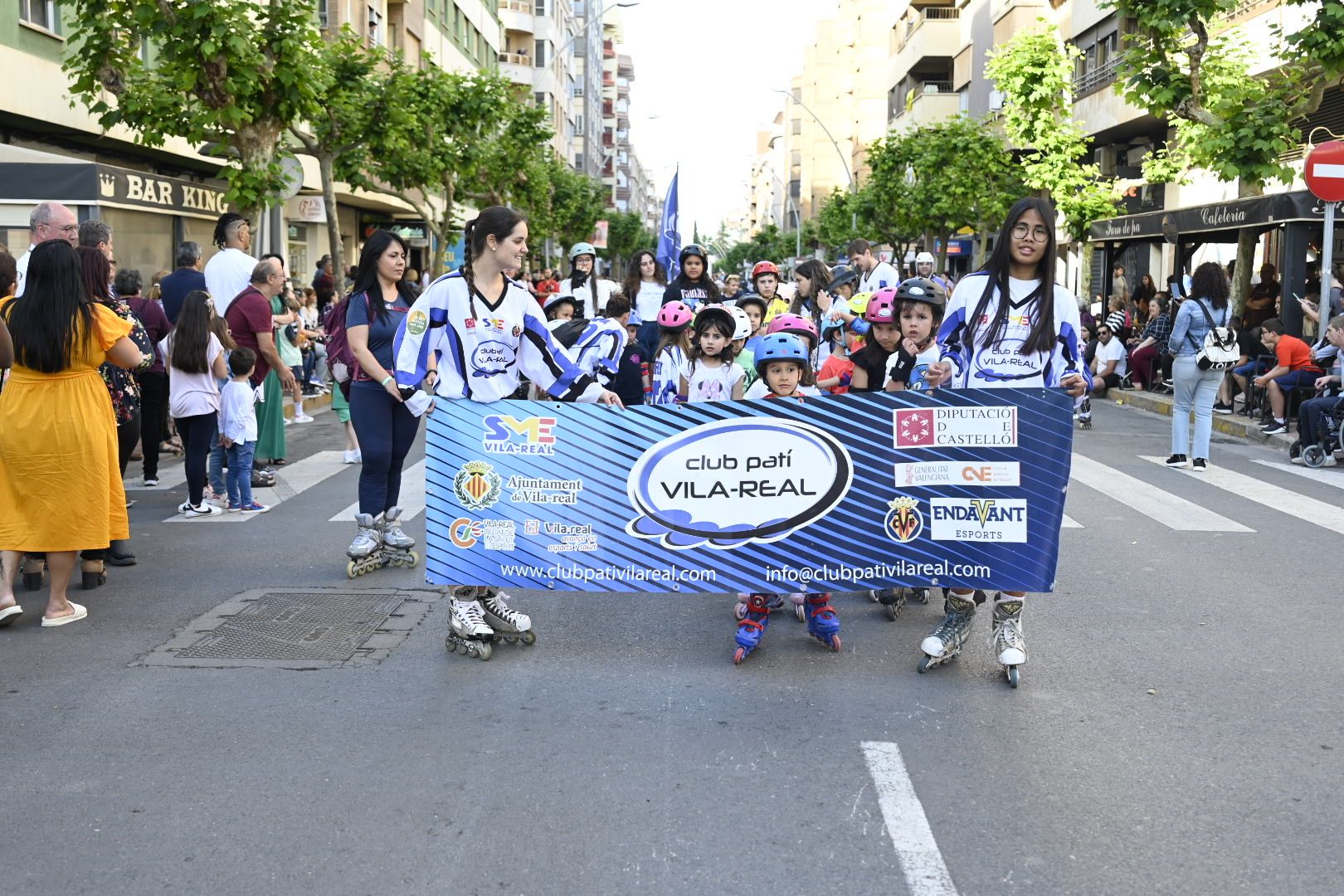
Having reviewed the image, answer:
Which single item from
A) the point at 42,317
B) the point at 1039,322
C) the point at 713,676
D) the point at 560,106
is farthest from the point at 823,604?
the point at 560,106

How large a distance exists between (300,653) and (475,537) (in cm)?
97

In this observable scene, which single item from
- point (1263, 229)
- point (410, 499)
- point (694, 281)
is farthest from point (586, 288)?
point (1263, 229)

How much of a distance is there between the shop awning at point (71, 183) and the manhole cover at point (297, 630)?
1102cm

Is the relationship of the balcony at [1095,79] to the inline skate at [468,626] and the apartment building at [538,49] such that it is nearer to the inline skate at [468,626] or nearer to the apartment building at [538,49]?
the inline skate at [468,626]

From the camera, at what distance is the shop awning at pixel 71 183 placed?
1666 centimetres

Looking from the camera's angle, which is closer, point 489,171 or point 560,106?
point 489,171

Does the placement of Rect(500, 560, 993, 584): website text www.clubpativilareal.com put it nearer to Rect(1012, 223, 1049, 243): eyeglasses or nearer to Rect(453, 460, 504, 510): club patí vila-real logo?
Rect(453, 460, 504, 510): club patí vila-real logo

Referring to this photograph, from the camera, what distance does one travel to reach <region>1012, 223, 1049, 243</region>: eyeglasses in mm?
6098

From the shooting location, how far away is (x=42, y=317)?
275 inches

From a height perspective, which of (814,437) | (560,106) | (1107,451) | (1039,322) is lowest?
(1107,451)

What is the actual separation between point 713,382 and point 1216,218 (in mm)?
15801

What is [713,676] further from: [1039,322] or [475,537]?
[1039,322]

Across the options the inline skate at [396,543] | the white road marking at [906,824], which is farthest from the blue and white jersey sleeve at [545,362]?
the white road marking at [906,824]

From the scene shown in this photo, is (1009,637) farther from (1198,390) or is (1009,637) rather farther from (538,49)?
(538,49)
